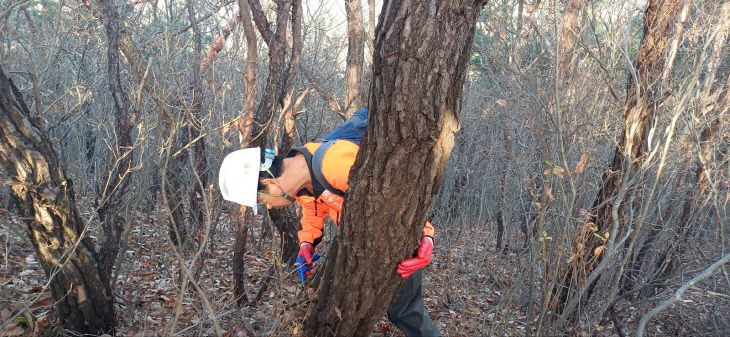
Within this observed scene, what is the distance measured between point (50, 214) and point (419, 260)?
2.33 meters

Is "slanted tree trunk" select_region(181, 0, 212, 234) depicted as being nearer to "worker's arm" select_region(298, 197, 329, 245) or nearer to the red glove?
"worker's arm" select_region(298, 197, 329, 245)

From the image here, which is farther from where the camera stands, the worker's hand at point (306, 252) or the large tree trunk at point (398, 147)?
the worker's hand at point (306, 252)

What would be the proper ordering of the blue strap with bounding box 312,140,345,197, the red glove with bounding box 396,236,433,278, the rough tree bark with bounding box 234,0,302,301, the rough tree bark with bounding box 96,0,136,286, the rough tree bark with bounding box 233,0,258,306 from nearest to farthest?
the red glove with bounding box 396,236,433,278, the blue strap with bounding box 312,140,345,197, the rough tree bark with bounding box 96,0,136,286, the rough tree bark with bounding box 233,0,258,306, the rough tree bark with bounding box 234,0,302,301

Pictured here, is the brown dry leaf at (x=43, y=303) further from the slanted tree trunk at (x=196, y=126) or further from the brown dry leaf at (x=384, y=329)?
the brown dry leaf at (x=384, y=329)

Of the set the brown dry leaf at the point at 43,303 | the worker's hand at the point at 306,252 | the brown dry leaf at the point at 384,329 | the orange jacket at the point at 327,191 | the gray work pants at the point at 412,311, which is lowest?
the brown dry leaf at the point at 384,329

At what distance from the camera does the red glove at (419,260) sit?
2.69m

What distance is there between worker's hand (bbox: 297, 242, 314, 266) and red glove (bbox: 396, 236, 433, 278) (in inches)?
34.9

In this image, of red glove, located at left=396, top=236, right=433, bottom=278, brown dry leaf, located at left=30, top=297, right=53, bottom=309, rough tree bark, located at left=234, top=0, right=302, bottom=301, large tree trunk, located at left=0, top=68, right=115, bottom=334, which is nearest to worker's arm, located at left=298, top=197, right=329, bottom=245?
red glove, located at left=396, top=236, right=433, bottom=278

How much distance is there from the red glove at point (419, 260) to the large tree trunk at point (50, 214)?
2.01 m

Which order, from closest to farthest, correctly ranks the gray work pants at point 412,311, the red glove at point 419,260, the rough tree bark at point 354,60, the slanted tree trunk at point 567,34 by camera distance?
the red glove at point 419,260 → the gray work pants at point 412,311 → the slanted tree trunk at point 567,34 → the rough tree bark at point 354,60

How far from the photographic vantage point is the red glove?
8.84ft

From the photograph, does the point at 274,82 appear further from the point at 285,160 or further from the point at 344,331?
the point at 344,331

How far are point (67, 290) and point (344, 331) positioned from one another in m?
1.87

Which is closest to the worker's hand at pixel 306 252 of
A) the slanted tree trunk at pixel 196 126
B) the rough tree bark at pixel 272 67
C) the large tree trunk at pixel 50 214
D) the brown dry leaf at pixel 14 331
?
the rough tree bark at pixel 272 67
